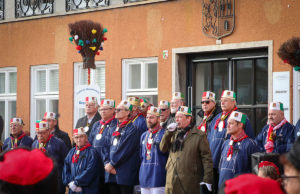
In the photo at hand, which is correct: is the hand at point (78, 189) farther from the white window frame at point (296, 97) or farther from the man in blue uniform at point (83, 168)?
the white window frame at point (296, 97)

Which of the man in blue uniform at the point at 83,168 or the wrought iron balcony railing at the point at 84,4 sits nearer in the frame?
the man in blue uniform at the point at 83,168

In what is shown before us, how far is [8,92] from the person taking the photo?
52.6ft

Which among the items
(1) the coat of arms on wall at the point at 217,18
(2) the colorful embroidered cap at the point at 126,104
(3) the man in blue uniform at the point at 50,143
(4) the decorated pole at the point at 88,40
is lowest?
(3) the man in blue uniform at the point at 50,143

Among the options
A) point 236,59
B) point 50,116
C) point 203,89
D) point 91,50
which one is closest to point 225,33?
point 236,59

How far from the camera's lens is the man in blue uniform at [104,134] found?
31.2 feet

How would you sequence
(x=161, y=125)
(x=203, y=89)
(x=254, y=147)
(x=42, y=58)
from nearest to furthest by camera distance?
1. (x=254, y=147)
2. (x=161, y=125)
3. (x=203, y=89)
4. (x=42, y=58)

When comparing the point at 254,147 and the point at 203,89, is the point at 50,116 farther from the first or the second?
the point at 254,147

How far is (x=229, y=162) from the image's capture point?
7.64 metres

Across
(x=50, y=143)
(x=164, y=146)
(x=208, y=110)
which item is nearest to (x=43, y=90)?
(x=50, y=143)

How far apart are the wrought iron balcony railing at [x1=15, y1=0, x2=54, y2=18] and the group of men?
529cm

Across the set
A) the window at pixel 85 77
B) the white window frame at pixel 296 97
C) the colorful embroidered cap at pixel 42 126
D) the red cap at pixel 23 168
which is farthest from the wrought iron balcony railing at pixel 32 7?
the red cap at pixel 23 168

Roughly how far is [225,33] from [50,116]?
3850mm

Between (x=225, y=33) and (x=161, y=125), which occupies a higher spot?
(x=225, y=33)

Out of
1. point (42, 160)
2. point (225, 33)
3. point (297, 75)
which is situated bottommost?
point (42, 160)
